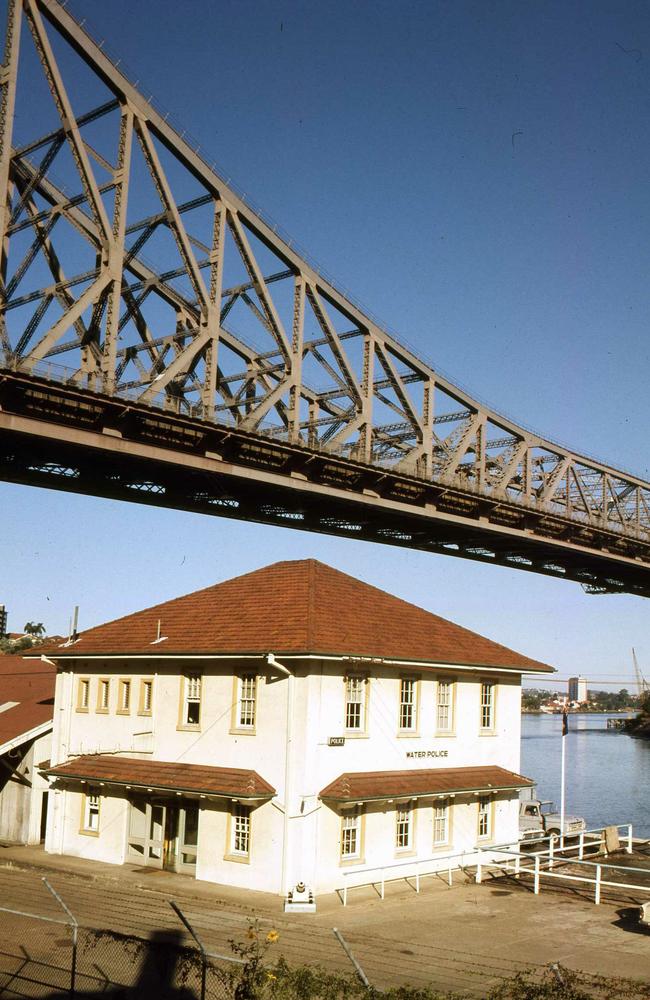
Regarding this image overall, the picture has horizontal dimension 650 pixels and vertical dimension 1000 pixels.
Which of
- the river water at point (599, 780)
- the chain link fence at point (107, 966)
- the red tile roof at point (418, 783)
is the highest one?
the red tile roof at point (418, 783)

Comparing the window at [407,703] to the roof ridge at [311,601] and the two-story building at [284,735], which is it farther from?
the roof ridge at [311,601]

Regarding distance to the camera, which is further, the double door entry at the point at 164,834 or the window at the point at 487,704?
the window at the point at 487,704

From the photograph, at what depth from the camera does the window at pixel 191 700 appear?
80.1ft

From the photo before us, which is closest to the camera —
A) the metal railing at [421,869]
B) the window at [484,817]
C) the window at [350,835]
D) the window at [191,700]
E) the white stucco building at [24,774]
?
the metal railing at [421,869]

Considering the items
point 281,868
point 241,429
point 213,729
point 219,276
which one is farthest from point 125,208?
point 281,868

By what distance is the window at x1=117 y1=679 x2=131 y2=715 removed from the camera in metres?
26.0

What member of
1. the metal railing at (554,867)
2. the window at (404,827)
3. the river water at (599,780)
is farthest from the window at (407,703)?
the river water at (599,780)

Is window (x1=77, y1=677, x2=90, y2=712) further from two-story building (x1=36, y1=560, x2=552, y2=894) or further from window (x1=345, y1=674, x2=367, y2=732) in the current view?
window (x1=345, y1=674, x2=367, y2=732)

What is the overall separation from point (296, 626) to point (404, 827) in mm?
5112

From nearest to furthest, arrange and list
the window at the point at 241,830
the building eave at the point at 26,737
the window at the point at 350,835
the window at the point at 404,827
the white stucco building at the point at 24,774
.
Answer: the window at the point at 241,830, the window at the point at 350,835, the window at the point at 404,827, the building eave at the point at 26,737, the white stucco building at the point at 24,774

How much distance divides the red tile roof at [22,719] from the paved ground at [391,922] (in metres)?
4.20

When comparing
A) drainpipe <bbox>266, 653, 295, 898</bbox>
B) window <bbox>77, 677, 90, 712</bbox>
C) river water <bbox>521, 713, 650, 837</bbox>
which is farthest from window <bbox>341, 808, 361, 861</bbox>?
river water <bbox>521, 713, 650, 837</bbox>

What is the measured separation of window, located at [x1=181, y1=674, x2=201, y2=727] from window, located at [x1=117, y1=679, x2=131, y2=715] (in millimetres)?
1979

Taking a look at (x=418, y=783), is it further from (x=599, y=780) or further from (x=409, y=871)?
(x=599, y=780)
